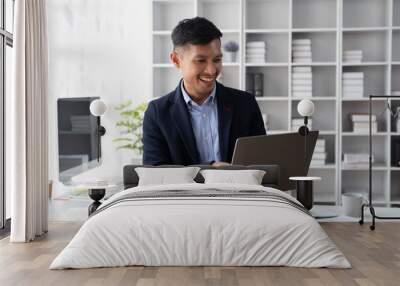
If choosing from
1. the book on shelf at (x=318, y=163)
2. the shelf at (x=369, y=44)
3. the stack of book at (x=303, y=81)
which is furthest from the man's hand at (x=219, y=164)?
the shelf at (x=369, y=44)

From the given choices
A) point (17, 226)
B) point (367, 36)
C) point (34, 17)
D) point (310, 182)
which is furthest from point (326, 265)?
point (367, 36)

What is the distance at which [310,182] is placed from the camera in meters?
5.55

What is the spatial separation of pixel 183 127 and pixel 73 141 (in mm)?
1308

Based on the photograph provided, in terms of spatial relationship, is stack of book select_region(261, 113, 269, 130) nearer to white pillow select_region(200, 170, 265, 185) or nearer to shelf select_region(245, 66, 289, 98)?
shelf select_region(245, 66, 289, 98)

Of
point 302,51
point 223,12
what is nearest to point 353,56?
point 302,51

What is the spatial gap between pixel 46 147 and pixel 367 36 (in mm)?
3920

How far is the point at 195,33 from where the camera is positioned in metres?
5.75

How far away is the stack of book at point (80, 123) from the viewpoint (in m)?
6.38

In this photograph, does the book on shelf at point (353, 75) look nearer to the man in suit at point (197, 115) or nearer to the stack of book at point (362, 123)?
the stack of book at point (362, 123)

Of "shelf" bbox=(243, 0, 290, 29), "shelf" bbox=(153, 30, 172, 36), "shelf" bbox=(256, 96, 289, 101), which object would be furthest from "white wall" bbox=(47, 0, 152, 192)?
"shelf" bbox=(256, 96, 289, 101)

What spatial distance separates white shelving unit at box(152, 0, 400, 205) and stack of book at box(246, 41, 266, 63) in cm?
7

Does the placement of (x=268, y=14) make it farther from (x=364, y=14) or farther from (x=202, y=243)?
(x=202, y=243)

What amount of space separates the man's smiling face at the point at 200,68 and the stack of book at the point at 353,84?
203 cm

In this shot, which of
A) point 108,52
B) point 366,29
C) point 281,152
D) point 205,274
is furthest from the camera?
point 108,52
